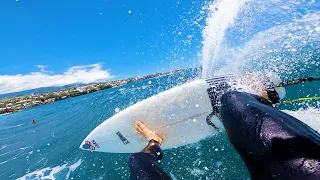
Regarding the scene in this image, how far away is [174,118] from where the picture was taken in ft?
24.2

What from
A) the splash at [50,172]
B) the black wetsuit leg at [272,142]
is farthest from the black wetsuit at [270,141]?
the splash at [50,172]

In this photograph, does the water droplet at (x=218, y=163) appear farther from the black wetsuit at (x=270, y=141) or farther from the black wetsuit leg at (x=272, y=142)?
the black wetsuit leg at (x=272, y=142)

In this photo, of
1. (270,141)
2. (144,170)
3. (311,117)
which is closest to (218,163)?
(311,117)

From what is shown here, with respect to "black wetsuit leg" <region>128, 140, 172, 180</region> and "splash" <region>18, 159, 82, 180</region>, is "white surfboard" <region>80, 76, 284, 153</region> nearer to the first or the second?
"splash" <region>18, 159, 82, 180</region>

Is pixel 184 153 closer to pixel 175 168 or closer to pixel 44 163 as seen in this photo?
pixel 175 168

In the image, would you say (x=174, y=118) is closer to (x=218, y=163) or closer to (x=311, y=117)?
(x=218, y=163)

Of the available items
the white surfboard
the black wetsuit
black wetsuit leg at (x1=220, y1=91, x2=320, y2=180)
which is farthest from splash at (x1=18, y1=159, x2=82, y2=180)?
black wetsuit leg at (x1=220, y1=91, x2=320, y2=180)

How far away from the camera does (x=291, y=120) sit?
2.13 m

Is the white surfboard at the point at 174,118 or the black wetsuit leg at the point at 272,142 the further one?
the white surfboard at the point at 174,118

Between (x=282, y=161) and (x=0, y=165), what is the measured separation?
14058 millimetres

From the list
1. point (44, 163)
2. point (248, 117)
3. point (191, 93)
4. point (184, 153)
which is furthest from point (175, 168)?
point (44, 163)

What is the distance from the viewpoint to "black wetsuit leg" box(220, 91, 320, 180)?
174cm

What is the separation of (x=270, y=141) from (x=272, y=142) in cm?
2

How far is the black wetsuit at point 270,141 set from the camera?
1.75m
